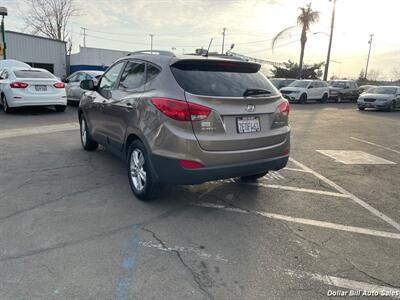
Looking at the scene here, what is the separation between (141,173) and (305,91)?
850 inches

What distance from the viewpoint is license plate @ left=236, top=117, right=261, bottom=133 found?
3.89 meters

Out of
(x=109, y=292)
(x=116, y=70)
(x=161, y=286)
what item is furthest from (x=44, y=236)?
(x=116, y=70)

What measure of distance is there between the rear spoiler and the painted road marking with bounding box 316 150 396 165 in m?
3.67

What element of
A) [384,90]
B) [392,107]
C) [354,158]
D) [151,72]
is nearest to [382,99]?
[392,107]

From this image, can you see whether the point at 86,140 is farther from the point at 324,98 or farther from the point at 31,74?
the point at 324,98

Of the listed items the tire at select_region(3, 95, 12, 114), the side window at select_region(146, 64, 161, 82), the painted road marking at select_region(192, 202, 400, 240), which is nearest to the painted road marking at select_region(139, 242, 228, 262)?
the painted road marking at select_region(192, 202, 400, 240)

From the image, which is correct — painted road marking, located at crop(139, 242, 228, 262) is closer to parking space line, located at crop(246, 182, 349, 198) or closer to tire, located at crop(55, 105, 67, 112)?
parking space line, located at crop(246, 182, 349, 198)

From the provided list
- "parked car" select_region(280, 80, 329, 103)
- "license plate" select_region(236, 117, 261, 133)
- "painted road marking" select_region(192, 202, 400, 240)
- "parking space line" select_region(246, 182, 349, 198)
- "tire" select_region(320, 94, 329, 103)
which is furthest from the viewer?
"tire" select_region(320, 94, 329, 103)

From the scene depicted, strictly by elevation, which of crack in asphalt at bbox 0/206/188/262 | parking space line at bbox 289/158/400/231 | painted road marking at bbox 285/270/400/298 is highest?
parking space line at bbox 289/158/400/231

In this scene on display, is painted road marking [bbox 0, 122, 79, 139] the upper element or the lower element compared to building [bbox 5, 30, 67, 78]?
lower

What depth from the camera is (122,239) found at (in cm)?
340

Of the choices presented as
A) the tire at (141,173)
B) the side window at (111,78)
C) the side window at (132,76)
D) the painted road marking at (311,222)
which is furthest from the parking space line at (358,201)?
the side window at (111,78)

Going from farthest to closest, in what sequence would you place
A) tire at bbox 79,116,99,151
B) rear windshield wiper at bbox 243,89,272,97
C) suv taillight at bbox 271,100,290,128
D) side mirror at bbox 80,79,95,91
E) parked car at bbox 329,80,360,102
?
1. parked car at bbox 329,80,360,102
2. tire at bbox 79,116,99,151
3. side mirror at bbox 80,79,95,91
4. suv taillight at bbox 271,100,290,128
5. rear windshield wiper at bbox 243,89,272,97

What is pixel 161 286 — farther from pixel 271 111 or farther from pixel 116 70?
pixel 116 70
